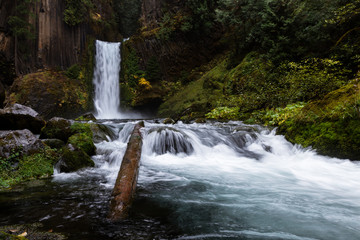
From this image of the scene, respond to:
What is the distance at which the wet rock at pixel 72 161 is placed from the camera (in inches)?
191

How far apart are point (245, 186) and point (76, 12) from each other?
22.9m

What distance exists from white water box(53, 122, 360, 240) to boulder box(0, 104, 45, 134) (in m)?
2.24

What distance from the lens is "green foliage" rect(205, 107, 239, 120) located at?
40.2 ft

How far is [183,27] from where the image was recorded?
2011 centimetres

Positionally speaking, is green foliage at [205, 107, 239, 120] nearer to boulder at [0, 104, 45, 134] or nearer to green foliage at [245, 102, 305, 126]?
green foliage at [245, 102, 305, 126]

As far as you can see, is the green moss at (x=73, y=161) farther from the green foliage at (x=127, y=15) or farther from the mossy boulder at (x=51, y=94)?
the green foliage at (x=127, y=15)

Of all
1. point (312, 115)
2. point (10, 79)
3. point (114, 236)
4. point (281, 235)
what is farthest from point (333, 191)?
point (10, 79)

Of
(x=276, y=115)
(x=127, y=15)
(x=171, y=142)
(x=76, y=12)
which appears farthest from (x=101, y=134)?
(x=127, y=15)

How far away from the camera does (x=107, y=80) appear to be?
20422 millimetres

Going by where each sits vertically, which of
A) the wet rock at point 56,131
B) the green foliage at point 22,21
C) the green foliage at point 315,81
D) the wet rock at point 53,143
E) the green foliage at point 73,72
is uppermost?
the green foliage at point 22,21

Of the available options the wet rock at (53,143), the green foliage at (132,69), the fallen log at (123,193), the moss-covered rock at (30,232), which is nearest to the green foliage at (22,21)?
the green foliage at (132,69)

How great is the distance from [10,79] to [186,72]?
14.9 m

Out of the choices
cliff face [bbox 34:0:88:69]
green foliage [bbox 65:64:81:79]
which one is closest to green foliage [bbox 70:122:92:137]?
green foliage [bbox 65:64:81:79]

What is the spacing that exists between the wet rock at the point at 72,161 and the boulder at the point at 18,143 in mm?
732
